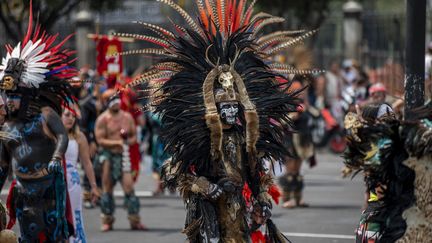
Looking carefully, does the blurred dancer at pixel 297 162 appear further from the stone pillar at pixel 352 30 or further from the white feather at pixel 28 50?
the stone pillar at pixel 352 30

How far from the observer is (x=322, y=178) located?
21609mm

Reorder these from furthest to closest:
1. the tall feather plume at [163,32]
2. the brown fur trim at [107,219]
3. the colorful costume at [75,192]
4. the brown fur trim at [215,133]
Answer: the brown fur trim at [107,219]
the colorful costume at [75,192]
the tall feather plume at [163,32]
the brown fur trim at [215,133]

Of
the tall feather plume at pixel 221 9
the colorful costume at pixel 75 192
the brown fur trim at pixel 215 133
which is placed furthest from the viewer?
the colorful costume at pixel 75 192

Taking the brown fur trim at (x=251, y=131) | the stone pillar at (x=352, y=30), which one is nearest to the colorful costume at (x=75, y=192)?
the brown fur trim at (x=251, y=131)

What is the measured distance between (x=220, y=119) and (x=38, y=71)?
6.55 ft

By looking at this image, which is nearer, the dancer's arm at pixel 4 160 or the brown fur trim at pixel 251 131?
the brown fur trim at pixel 251 131

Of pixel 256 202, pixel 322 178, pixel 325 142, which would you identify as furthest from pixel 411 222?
pixel 325 142

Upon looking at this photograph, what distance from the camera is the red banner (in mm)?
17953

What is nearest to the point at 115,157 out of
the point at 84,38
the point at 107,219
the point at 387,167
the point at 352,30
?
the point at 107,219

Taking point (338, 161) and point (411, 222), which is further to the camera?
point (338, 161)

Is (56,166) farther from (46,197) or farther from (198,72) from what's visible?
(198,72)

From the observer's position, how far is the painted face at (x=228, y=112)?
377 inches

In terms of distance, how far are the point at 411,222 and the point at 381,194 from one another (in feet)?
1.81

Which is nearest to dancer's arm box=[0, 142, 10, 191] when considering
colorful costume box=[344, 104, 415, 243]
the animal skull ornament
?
the animal skull ornament
